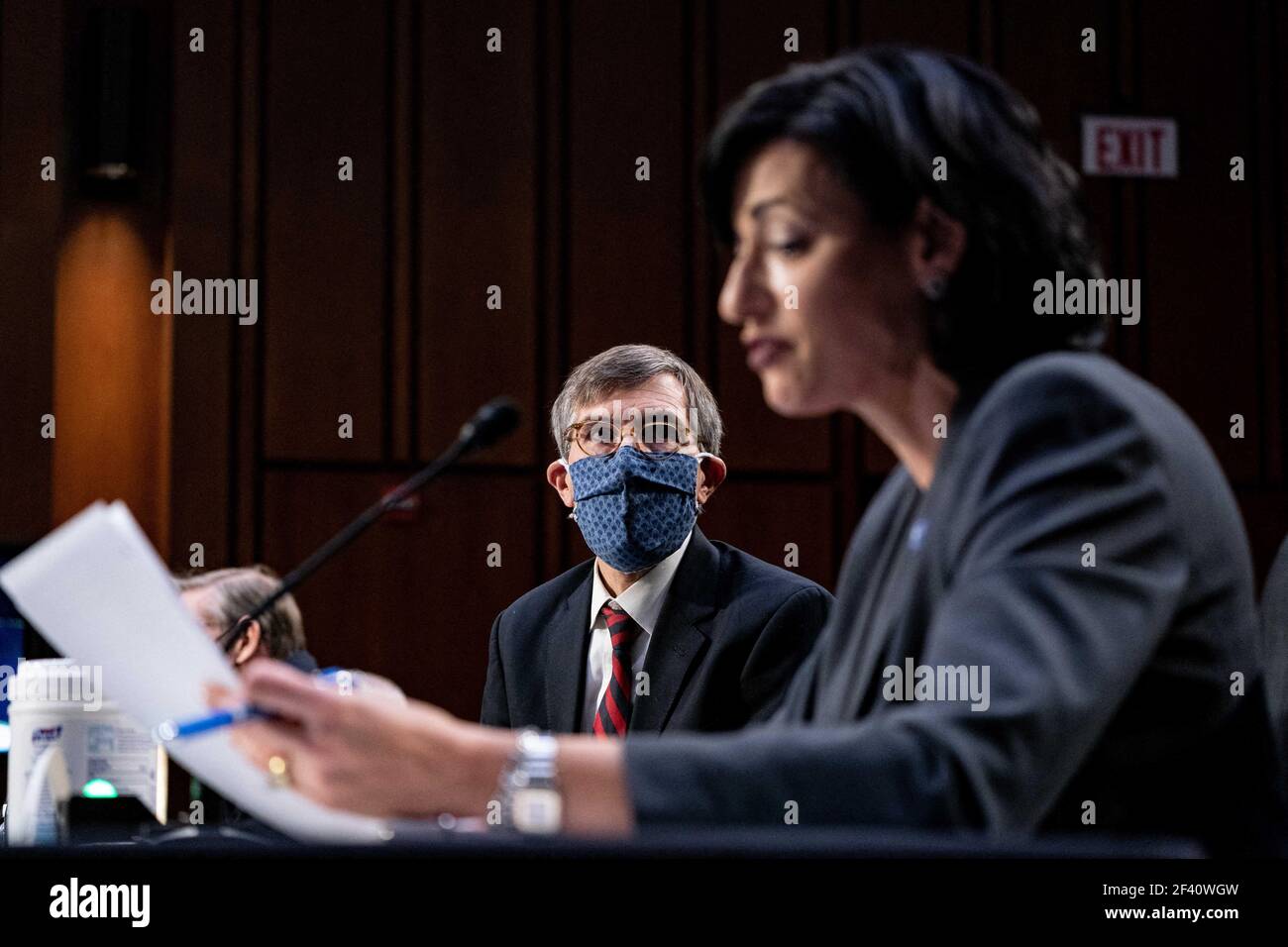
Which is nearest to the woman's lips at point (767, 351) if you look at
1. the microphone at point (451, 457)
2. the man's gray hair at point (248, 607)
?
the microphone at point (451, 457)

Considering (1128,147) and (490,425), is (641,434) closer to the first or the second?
(490,425)

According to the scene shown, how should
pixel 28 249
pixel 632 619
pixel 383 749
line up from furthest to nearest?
pixel 28 249 → pixel 632 619 → pixel 383 749

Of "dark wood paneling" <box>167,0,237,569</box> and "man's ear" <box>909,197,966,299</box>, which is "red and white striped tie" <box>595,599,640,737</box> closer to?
"man's ear" <box>909,197,966,299</box>

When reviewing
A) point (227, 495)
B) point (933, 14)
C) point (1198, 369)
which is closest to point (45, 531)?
point (227, 495)

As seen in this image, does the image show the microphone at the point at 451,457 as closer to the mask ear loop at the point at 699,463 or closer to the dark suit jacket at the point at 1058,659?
the dark suit jacket at the point at 1058,659

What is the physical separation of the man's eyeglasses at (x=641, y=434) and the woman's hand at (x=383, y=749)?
181 cm

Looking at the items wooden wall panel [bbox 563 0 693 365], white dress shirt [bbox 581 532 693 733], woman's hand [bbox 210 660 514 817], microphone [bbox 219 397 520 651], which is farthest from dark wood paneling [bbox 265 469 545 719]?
woman's hand [bbox 210 660 514 817]

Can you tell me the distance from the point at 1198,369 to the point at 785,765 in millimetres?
4622

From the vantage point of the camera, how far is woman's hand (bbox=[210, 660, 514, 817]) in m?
1.05

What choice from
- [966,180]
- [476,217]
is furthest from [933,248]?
[476,217]

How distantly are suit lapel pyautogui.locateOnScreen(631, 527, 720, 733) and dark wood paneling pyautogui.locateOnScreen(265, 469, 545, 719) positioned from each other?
6.85 ft

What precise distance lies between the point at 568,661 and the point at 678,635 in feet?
0.78

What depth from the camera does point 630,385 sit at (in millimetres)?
2932
